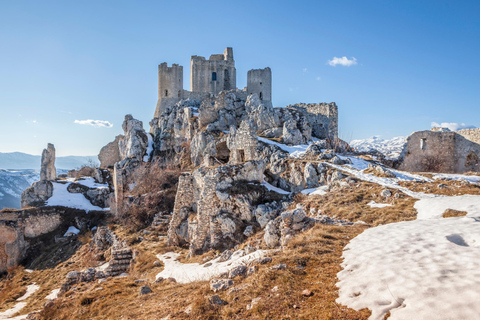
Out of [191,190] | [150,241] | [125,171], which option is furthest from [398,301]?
[125,171]

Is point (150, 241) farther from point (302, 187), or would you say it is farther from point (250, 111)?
point (250, 111)

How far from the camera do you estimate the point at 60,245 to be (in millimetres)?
25000

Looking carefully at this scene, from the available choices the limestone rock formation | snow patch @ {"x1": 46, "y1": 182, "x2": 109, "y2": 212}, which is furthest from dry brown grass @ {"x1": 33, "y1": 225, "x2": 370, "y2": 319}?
the limestone rock formation

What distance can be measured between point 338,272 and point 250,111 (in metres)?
30.4

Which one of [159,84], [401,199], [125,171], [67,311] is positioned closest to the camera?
[67,311]

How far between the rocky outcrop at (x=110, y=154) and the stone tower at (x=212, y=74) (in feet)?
52.5

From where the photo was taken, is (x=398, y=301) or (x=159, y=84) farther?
(x=159, y=84)

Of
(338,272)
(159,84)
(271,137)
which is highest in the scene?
(159,84)

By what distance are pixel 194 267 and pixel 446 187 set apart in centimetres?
1197

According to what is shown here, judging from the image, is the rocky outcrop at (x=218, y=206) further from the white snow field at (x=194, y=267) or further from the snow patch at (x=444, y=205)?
the snow patch at (x=444, y=205)

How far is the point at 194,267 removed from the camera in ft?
41.2

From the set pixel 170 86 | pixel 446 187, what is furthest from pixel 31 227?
pixel 446 187

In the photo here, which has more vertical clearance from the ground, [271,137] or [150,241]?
[271,137]

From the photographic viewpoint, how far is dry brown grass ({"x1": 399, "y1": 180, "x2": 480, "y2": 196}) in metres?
11.9
